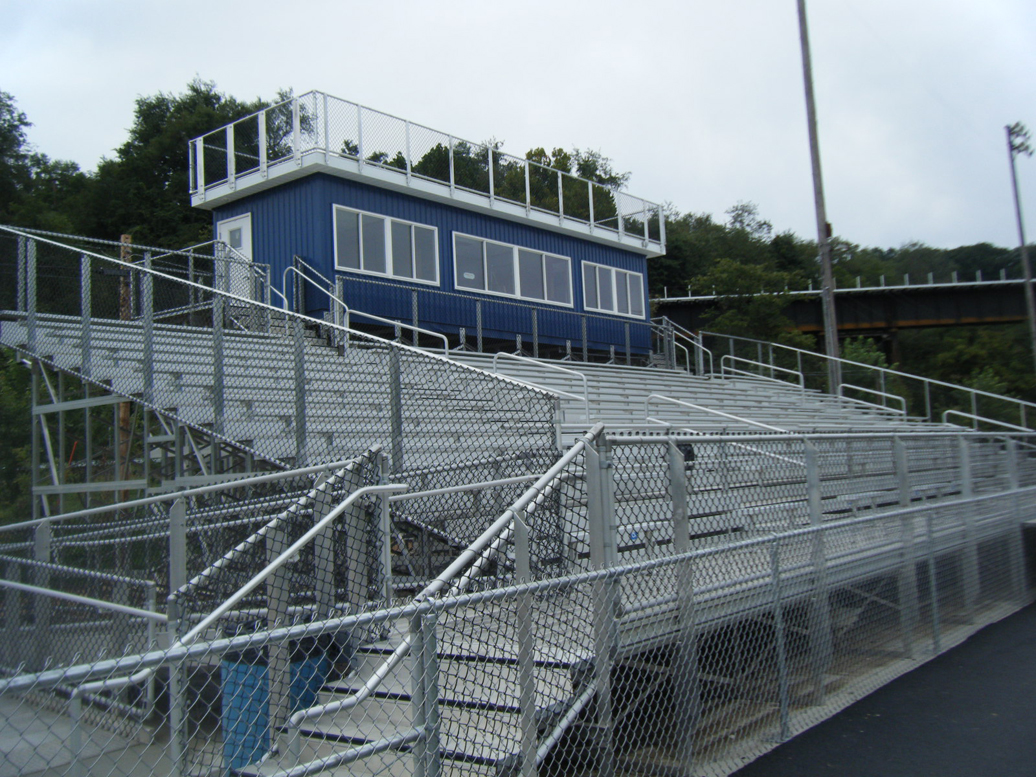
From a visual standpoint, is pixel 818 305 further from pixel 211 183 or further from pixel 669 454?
pixel 669 454

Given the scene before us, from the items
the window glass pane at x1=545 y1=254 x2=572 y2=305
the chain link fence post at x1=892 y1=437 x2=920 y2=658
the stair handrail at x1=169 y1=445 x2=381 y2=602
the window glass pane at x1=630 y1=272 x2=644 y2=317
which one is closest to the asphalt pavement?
the chain link fence post at x1=892 y1=437 x2=920 y2=658

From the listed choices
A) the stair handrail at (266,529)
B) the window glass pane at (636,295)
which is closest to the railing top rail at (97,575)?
the stair handrail at (266,529)

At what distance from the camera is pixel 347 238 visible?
16688 millimetres

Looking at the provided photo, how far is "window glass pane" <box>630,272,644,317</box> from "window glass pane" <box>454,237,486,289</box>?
6.15 metres

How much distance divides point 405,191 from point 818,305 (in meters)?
24.9

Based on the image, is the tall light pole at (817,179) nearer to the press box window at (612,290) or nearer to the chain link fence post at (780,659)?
the press box window at (612,290)

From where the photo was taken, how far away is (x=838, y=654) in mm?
5852

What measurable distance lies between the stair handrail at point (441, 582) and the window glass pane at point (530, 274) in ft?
53.7

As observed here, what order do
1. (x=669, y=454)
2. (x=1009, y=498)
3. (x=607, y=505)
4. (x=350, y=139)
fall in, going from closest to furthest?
(x=607, y=505) < (x=669, y=454) < (x=1009, y=498) < (x=350, y=139)

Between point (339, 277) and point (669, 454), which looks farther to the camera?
point (339, 277)

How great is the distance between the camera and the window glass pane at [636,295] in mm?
24328

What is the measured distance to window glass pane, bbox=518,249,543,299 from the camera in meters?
20.8

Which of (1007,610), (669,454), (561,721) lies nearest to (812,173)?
(1007,610)

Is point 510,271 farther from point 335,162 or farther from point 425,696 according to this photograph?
point 425,696
